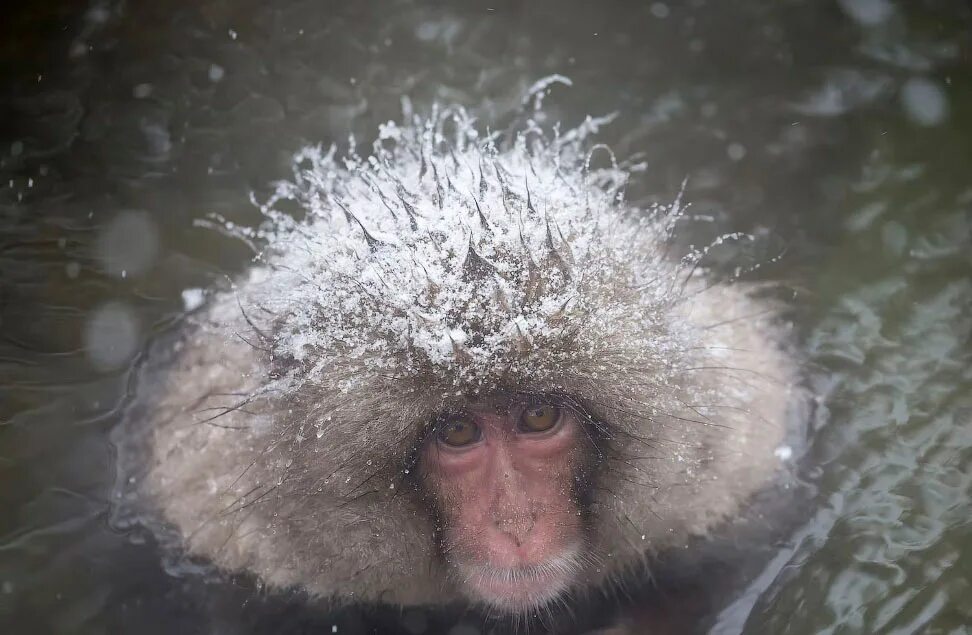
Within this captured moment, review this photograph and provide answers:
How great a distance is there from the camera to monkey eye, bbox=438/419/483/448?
5.49 ft

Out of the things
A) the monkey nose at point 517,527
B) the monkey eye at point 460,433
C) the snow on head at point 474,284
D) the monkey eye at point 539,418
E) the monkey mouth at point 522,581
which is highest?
the snow on head at point 474,284

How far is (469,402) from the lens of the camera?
63.8 inches

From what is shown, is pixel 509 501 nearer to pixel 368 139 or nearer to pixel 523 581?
pixel 523 581

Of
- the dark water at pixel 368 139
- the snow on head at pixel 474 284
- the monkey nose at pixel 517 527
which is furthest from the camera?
the dark water at pixel 368 139

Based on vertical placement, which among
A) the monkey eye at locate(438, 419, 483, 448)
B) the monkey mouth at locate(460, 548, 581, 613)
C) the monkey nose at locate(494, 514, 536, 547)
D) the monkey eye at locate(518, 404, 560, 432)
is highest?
the monkey eye at locate(518, 404, 560, 432)

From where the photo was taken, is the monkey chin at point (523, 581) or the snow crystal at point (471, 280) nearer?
the snow crystal at point (471, 280)

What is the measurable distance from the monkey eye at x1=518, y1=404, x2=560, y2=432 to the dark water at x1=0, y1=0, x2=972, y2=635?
788 millimetres

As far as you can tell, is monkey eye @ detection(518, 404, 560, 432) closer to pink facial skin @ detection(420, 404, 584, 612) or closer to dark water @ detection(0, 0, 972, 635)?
pink facial skin @ detection(420, 404, 584, 612)

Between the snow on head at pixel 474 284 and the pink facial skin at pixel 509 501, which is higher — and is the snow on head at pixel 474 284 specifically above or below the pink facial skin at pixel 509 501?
above

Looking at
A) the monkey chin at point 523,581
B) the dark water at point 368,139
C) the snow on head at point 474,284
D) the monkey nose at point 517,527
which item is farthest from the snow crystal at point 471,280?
the dark water at point 368,139

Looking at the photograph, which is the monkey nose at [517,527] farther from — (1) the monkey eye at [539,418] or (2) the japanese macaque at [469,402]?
(1) the monkey eye at [539,418]

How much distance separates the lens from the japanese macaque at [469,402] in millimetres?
1547

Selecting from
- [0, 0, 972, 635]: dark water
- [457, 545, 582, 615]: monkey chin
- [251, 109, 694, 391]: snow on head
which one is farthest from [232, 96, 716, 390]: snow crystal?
[0, 0, 972, 635]: dark water

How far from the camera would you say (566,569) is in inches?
70.2
